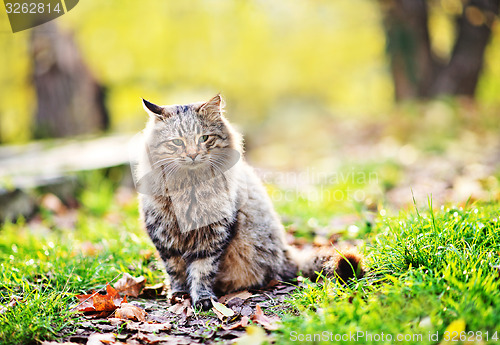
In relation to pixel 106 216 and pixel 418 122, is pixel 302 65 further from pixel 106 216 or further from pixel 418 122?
pixel 106 216

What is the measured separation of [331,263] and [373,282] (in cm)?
34

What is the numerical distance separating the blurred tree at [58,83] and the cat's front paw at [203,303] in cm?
726

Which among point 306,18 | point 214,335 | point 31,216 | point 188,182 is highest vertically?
point 306,18

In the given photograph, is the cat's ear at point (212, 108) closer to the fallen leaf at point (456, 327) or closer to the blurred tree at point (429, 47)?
the fallen leaf at point (456, 327)

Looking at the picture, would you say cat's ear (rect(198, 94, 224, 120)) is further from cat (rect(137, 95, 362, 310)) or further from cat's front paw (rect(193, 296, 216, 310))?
cat's front paw (rect(193, 296, 216, 310))

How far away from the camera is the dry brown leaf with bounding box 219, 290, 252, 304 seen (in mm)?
2633

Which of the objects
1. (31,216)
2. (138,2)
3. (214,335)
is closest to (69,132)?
(138,2)

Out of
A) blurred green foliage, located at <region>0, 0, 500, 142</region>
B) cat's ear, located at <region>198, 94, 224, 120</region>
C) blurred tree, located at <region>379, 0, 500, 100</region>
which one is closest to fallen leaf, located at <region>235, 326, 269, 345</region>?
cat's ear, located at <region>198, 94, 224, 120</region>

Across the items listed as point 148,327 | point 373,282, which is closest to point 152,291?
point 148,327

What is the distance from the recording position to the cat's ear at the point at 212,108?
8.74 ft

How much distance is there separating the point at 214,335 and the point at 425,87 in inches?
351

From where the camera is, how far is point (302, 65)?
42.7 feet

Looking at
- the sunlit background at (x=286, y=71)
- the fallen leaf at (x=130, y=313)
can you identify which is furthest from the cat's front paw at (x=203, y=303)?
the sunlit background at (x=286, y=71)

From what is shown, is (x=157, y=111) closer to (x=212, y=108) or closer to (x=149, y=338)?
(x=212, y=108)
